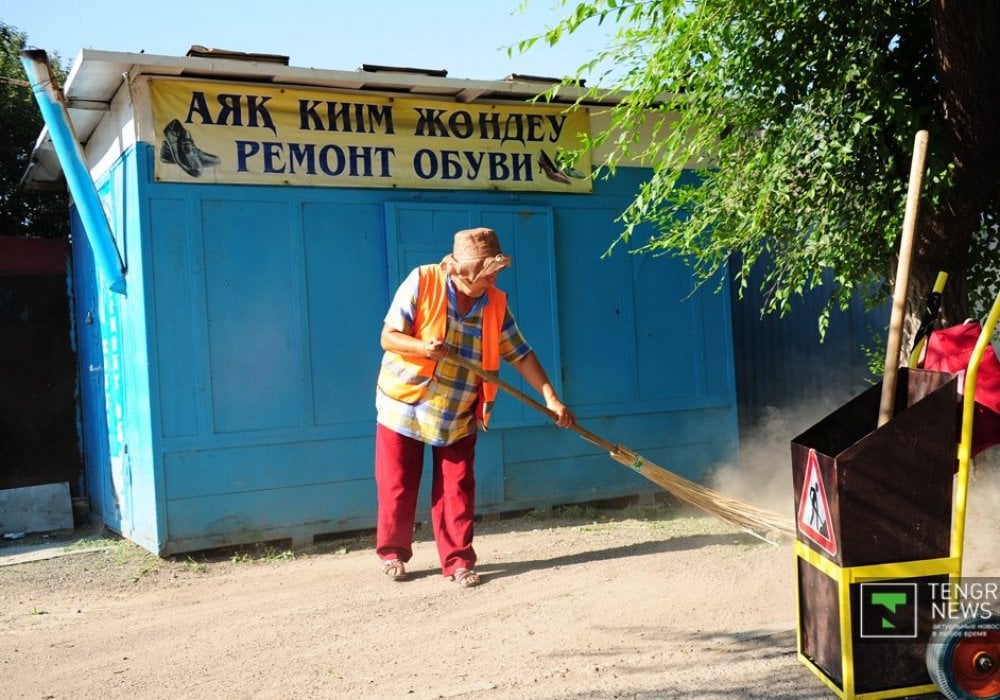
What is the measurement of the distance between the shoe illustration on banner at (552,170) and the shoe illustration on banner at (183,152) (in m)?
2.44

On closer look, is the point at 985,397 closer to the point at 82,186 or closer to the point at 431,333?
the point at 431,333

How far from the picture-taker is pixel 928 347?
3.91 m

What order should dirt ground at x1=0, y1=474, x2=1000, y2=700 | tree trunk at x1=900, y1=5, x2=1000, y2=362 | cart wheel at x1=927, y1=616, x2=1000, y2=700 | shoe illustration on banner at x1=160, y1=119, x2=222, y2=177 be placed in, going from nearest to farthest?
cart wheel at x1=927, y1=616, x2=1000, y2=700 < dirt ground at x1=0, y1=474, x2=1000, y2=700 < tree trunk at x1=900, y1=5, x2=1000, y2=362 < shoe illustration on banner at x1=160, y1=119, x2=222, y2=177

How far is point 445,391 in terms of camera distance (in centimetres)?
518

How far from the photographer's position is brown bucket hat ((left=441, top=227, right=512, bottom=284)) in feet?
16.5

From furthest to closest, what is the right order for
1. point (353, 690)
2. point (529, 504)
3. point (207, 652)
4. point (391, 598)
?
point (529, 504), point (391, 598), point (207, 652), point (353, 690)

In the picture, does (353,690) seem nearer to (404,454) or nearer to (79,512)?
(404,454)

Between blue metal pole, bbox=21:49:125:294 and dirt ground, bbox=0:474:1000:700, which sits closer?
dirt ground, bbox=0:474:1000:700

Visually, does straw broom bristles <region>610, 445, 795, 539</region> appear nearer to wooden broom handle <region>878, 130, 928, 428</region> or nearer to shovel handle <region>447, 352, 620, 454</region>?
shovel handle <region>447, 352, 620, 454</region>

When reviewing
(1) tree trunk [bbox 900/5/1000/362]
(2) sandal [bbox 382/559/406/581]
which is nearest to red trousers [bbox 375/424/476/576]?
(2) sandal [bbox 382/559/406/581]

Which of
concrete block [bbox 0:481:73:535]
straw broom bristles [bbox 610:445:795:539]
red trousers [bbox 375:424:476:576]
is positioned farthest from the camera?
concrete block [bbox 0:481:73:535]

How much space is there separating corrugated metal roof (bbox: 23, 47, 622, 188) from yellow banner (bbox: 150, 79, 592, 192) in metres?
0.10

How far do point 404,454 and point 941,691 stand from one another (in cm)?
295

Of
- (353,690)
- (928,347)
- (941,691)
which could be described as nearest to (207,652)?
(353,690)
